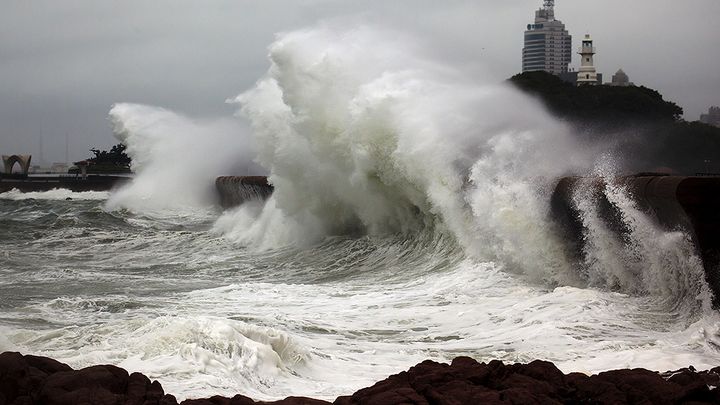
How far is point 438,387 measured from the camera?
Answer: 22.2ft

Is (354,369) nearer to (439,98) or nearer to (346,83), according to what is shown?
(439,98)

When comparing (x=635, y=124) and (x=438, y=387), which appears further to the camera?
(x=635, y=124)

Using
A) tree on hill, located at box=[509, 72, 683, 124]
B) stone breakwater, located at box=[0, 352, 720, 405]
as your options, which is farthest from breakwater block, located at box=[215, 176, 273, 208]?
tree on hill, located at box=[509, 72, 683, 124]

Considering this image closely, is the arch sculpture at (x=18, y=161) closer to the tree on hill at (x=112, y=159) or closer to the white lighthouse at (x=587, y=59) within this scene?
the tree on hill at (x=112, y=159)

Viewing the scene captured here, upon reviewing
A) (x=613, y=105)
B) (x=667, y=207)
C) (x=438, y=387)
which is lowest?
(x=438, y=387)

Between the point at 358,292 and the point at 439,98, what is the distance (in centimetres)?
735

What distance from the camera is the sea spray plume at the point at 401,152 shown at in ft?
52.2

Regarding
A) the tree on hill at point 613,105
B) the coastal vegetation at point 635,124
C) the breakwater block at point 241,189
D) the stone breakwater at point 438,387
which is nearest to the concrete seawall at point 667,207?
the stone breakwater at point 438,387

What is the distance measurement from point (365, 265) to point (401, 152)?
2.51 metres

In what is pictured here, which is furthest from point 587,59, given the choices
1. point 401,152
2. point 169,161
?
point 401,152

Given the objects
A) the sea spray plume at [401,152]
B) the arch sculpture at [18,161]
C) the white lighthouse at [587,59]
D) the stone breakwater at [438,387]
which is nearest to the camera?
the stone breakwater at [438,387]

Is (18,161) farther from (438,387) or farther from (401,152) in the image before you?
(438,387)

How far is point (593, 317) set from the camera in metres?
10.7

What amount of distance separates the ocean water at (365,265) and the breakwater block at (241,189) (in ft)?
2.28
